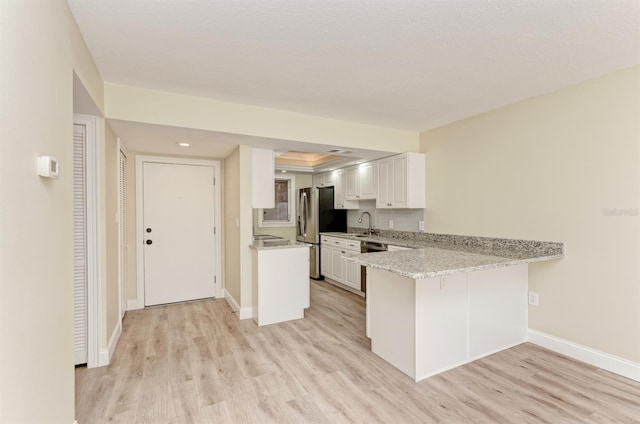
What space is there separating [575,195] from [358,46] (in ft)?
7.71

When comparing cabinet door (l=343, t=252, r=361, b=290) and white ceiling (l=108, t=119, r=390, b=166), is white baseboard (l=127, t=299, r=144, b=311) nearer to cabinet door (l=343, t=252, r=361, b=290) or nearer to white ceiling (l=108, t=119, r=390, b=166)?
white ceiling (l=108, t=119, r=390, b=166)

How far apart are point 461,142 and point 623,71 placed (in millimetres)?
1542

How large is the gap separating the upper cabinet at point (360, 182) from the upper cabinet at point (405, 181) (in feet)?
1.13

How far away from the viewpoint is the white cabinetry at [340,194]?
5.63 meters

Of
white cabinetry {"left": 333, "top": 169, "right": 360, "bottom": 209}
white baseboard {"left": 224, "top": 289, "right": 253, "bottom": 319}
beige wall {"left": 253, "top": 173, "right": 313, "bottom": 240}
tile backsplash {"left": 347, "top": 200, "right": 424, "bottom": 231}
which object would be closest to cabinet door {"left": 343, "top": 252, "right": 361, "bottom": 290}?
tile backsplash {"left": 347, "top": 200, "right": 424, "bottom": 231}

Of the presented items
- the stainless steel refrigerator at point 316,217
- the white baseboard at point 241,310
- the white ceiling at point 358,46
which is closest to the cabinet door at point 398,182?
the white ceiling at point 358,46

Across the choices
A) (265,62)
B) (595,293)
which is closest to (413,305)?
(595,293)

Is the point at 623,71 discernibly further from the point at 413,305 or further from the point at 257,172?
the point at 257,172

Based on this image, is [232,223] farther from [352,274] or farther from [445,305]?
[445,305]

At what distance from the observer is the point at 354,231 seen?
593cm

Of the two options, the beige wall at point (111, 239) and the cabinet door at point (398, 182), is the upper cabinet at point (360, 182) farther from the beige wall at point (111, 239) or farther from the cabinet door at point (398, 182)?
the beige wall at point (111, 239)

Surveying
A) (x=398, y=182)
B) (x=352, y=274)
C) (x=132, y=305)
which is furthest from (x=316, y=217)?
(x=132, y=305)

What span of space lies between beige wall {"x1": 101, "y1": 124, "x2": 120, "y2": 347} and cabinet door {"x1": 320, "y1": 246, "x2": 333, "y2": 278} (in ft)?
10.5

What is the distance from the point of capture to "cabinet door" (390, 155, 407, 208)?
428cm
